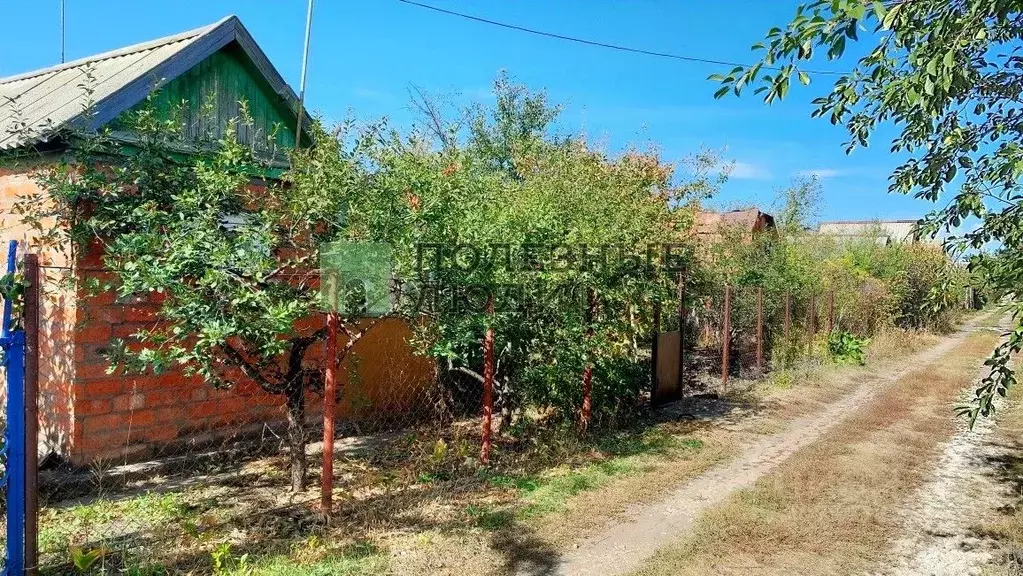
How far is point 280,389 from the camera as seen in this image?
431cm

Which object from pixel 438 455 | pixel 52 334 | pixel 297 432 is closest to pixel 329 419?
pixel 297 432

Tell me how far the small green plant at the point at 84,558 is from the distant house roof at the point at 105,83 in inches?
106

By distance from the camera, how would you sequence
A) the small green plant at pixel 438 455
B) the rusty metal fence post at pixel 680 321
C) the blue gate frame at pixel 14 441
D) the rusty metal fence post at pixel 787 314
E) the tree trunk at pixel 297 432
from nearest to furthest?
the blue gate frame at pixel 14 441
the tree trunk at pixel 297 432
the small green plant at pixel 438 455
the rusty metal fence post at pixel 680 321
the rusty metal fence post at pixel 787 314

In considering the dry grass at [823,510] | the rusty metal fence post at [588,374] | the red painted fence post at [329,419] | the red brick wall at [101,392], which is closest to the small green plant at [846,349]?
the dry grass at [823,510]

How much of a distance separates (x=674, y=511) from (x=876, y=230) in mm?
26855

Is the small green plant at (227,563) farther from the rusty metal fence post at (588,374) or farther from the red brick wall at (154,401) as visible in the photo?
the rusty metal fence post at (588,374)

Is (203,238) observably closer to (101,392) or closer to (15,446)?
(15,446)

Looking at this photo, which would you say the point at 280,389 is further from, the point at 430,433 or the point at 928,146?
the point at 928,146

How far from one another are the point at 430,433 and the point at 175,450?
221 centimetres

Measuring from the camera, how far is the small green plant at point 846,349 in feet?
43.5

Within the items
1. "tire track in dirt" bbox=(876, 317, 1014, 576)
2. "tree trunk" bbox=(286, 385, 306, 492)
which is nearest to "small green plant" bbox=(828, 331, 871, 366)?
"tire track in dirt" bbox=(876, 317, 1014, 576)

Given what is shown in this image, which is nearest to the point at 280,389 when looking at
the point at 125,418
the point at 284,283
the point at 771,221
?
the point at 284,283

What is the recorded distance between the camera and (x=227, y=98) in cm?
596

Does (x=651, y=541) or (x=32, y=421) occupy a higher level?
(x=32, y=421)
